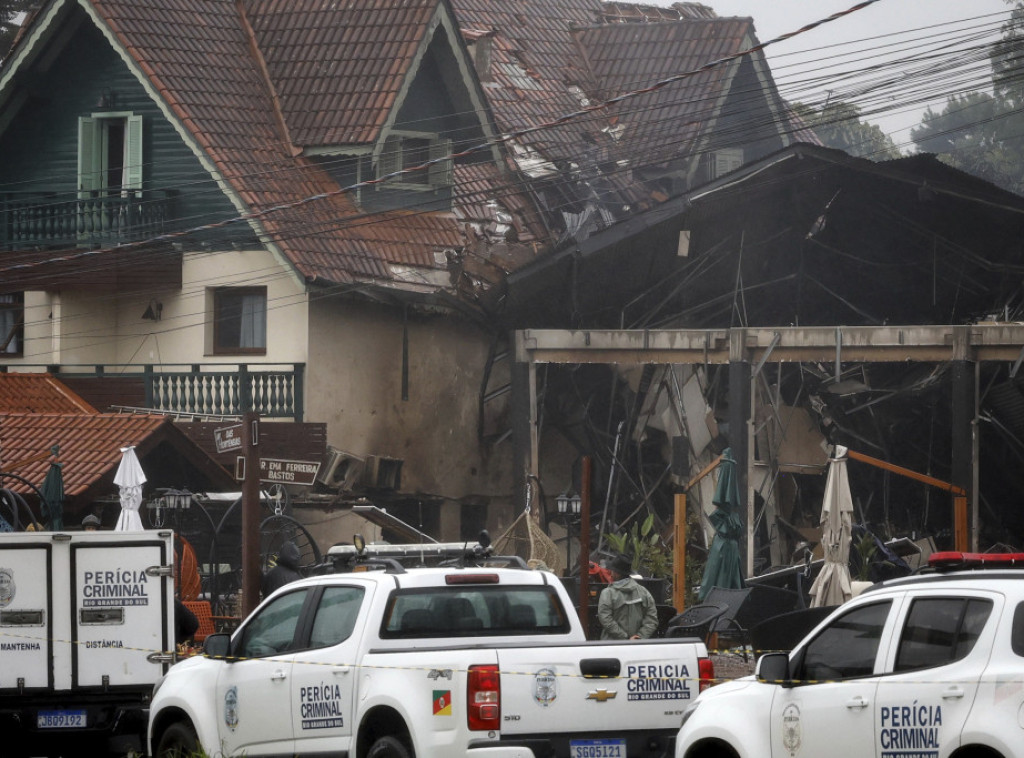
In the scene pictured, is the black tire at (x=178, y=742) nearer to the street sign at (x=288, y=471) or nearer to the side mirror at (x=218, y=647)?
the side mirror at (x=218, y=647)

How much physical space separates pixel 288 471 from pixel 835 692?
18.1 meters

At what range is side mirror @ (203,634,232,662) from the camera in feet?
38.9

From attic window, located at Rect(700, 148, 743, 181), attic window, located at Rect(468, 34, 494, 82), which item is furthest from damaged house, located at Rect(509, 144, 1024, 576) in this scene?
attic window, located at Rect(468, 34, 494, 82)

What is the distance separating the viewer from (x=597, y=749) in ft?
33.8

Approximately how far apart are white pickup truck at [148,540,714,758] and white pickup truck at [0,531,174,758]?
1.56 metres

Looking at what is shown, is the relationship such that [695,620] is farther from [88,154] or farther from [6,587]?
[88,154]

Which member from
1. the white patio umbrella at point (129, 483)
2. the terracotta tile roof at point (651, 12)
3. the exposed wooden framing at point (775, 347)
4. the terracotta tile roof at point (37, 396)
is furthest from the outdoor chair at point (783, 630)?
the terracotta tile roof at point (651, 12)

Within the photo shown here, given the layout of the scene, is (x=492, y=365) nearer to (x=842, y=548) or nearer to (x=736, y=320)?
(x=736, y=320)

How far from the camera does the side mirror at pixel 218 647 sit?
38.9ft

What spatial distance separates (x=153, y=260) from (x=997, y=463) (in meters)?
13.5

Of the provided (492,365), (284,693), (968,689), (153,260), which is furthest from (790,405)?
(968,689)

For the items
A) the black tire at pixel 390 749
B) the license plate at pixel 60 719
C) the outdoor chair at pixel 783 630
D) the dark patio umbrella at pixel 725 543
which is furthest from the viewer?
the dark patio umbrella at pixel 725 543

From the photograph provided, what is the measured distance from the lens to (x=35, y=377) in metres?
29.3

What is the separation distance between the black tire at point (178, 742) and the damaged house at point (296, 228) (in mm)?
14751
